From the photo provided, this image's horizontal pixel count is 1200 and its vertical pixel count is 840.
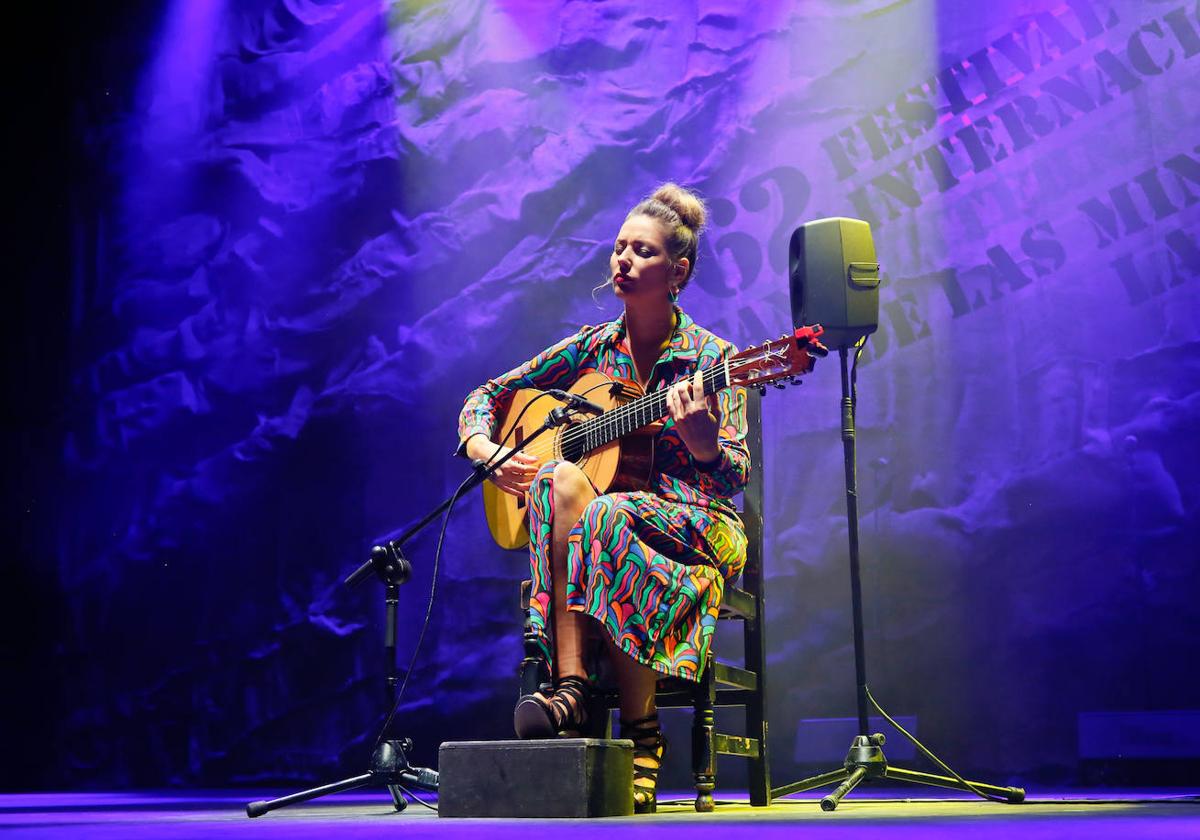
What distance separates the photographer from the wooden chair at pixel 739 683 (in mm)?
2412

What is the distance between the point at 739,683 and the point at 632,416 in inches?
26.2

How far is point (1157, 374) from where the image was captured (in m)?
3.52

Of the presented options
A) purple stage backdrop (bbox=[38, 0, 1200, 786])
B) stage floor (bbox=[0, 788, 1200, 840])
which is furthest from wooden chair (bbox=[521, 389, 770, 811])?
purple stage backdrop (bbox=[38, 0, 1200, 786])

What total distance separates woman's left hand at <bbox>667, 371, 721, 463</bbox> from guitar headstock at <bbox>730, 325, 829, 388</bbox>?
0.07m

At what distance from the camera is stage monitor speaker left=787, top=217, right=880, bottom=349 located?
9.66 ft

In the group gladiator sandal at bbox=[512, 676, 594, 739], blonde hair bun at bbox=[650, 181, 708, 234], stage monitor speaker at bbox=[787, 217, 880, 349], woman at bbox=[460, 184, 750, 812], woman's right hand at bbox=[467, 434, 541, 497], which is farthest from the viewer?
stage monitor speaker at bbox=[787, 217, 880, 349]

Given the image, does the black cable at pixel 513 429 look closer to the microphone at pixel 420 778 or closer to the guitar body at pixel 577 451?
the guitar body at pixel 577 451

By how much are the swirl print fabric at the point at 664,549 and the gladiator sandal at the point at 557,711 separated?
0.37 ft

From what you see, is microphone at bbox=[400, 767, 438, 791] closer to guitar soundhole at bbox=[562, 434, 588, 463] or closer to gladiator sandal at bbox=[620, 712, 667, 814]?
gladiator sandal at bbox=[620, 712, 667, 814]

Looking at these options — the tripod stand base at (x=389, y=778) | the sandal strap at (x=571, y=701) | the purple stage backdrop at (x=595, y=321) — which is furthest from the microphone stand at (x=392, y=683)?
the purple stage backdrop at (x=595, y=321)

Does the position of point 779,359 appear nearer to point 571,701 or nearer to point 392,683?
point 571,701

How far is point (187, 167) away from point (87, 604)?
5.96ft

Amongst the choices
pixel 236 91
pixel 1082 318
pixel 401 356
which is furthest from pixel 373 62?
pixel 1082 318

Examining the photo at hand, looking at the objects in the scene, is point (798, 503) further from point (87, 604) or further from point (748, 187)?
point (87, 604)
